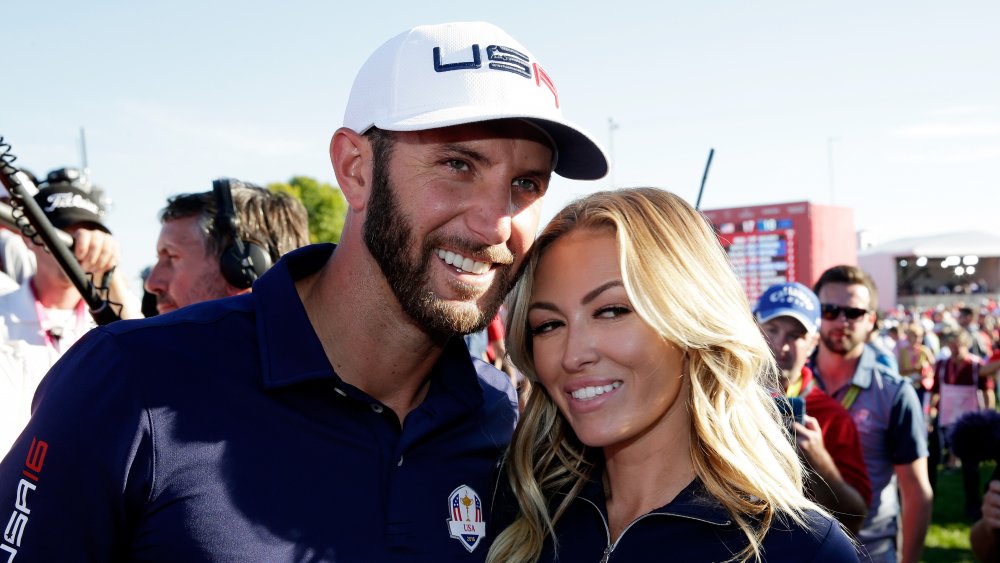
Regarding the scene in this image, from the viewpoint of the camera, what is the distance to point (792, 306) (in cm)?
464

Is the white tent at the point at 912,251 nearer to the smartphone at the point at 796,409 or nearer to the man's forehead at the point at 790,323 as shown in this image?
the man's forehead at the point at 790,323

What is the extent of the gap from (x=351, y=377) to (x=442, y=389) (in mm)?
318

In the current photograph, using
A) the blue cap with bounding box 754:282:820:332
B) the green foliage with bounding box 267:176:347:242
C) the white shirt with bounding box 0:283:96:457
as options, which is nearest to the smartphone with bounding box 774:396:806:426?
the blue cap with bounding box 754:282:820:332

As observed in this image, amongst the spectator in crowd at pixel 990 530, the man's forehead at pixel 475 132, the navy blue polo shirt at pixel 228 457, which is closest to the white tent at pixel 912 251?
the spectator in crowd at pixel 990 530

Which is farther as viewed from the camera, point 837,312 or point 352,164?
point 837,312

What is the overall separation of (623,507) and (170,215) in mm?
2455

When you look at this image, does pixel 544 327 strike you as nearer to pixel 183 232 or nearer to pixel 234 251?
pixel 234 251

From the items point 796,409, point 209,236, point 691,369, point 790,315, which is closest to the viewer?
point 691,369

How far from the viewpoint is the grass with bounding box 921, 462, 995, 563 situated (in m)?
7.85

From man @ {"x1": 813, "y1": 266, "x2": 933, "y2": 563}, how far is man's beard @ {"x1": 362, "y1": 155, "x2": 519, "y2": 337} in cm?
324

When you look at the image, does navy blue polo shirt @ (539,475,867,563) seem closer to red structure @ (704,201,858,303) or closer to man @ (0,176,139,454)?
man @ (0,176,139,454)

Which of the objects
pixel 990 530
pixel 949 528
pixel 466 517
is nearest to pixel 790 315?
pixel 990 530

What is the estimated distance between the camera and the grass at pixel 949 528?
7.85 m

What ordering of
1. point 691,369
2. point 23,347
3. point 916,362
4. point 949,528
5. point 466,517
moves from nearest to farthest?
point 466,517 → point 691,369 → point 23,347 → point 949,528 → point 916,362
